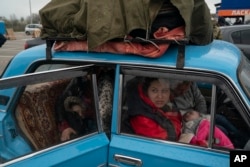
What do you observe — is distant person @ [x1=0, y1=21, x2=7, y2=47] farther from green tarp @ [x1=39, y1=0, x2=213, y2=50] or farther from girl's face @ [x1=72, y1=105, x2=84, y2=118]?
girl's face @ [x1=72, y1=105, x2=84, y2=118]

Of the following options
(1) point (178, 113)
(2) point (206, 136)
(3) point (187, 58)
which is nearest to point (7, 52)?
(1) point (178, 113)

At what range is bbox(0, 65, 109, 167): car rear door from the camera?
183cm

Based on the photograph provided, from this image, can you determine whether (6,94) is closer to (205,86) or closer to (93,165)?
(93,165)

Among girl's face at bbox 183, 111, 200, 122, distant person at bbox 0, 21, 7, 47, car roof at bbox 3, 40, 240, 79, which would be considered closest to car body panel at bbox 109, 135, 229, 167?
girl's face at bbox 183, 111, 200, 122

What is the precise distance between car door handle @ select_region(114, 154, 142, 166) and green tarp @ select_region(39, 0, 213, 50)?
72cm

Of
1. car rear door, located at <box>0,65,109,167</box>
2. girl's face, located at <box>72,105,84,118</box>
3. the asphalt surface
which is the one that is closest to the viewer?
car rear door, located at <box>0,65,109,167</box>

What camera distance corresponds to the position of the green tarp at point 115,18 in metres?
2.07

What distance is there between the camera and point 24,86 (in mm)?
1862

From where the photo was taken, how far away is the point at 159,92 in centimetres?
214

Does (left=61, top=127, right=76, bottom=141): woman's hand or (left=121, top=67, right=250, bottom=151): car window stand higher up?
(left=121, top=67, right=250, bottom=151): car window

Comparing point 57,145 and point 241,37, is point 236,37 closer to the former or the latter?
point 241,37

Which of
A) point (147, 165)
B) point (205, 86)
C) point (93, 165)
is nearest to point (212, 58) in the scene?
point (205, 86)

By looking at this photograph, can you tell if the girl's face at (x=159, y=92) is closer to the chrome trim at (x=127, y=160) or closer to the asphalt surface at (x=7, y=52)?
the chrome trim at (x=127, y=160)

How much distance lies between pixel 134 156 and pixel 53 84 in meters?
0.68
